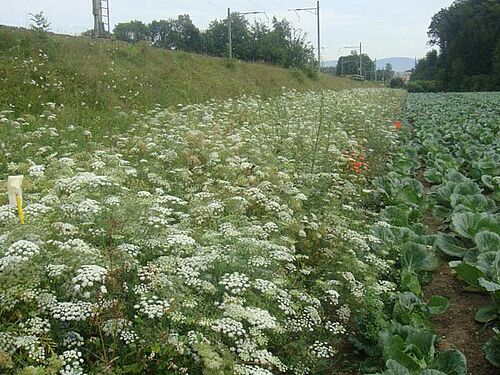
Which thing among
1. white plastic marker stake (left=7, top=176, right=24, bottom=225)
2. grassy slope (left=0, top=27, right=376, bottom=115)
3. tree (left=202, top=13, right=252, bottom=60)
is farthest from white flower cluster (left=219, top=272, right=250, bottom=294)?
tree (left=202, top=13, right=252, bottom=60)

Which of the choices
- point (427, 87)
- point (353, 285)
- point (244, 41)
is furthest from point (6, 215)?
point (427, 87)

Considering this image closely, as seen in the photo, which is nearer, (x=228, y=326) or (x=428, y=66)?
(x=228, y=326)

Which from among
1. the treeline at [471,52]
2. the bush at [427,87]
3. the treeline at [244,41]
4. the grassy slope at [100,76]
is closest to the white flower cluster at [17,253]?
the grassy slope at [100,76]

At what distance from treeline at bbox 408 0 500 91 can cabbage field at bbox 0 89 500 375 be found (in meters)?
62.5

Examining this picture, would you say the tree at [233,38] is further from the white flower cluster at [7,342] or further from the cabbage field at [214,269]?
the white flower cluster at [7,342]

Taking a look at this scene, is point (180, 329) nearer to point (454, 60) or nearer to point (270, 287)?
point (270, 287)

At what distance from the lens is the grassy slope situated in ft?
38.1

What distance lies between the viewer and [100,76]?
13812mm

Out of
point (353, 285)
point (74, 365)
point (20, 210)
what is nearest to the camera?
point (74, 365)

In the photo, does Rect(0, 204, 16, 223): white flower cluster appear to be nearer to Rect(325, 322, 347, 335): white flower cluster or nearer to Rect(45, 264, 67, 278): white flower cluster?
Rect(45, 264, 67, 278): white flower cluster

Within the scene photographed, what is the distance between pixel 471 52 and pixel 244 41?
110 feet

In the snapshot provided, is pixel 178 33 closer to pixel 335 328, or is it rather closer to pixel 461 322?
pixel 461 322

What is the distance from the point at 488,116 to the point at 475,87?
48934 millimetres

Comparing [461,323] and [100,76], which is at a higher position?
[100,76]
